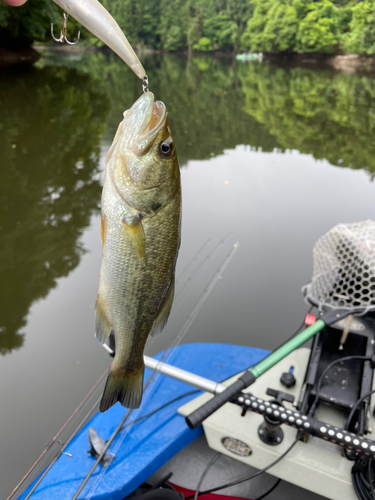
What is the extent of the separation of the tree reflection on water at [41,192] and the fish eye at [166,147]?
11.2 feet

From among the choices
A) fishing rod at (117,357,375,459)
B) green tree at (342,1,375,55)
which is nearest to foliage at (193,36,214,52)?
green tree at (342,1,375,55)

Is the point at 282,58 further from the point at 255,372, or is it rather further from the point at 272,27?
the point at 255,372

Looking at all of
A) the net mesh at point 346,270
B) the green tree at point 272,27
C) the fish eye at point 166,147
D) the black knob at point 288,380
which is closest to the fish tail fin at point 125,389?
the fish eye at point 166,147

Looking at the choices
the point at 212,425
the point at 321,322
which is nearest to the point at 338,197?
the point at 321,322

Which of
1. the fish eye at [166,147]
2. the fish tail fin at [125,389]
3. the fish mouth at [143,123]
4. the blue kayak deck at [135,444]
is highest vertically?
the fish mouth at [143,123]

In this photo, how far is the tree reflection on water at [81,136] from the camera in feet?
17.2

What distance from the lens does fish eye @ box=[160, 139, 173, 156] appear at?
130 cm

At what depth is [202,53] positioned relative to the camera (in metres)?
57.4

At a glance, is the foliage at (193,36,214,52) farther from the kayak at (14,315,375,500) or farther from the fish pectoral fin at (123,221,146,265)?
the fish pectoral fin at (123,221,146,265)

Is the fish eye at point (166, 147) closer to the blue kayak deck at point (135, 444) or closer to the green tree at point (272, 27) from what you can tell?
the blue kayak deck at point (135, 444)

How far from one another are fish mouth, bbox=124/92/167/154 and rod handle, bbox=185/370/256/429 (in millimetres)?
1161

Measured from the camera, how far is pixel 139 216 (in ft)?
4.22

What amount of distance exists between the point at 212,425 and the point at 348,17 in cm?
5266

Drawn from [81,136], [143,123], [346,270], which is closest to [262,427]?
[346,270]
